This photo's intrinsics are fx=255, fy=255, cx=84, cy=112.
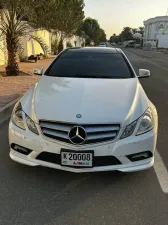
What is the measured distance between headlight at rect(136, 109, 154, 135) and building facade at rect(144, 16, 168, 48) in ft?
223

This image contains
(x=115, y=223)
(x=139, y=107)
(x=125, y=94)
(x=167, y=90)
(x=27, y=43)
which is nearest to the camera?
(x=115, y=223)

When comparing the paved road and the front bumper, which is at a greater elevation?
the front bumper

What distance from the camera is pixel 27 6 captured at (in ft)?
35.6

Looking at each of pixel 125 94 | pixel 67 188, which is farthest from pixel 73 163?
pixel 125 94

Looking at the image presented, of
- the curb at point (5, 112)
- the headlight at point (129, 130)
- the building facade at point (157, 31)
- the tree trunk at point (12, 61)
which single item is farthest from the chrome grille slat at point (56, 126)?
the building facade at point (157, 31)

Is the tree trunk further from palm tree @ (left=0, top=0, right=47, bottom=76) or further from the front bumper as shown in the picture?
the front bumper

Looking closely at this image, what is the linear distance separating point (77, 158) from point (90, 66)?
2262mm

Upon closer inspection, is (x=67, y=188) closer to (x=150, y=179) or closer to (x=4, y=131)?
(x=150, y=179)

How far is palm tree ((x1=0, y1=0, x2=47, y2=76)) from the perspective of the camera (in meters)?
10.5

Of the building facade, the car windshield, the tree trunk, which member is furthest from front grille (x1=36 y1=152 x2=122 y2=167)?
the building facade

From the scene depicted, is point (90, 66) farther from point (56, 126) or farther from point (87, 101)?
point (56, 126)

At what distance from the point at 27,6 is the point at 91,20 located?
68.9 m

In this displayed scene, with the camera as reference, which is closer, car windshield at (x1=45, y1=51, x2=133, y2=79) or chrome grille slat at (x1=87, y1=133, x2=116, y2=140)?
chrome grille slat at (x1=87, y1=133, x2=116, y2=140)

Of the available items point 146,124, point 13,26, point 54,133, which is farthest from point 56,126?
point 13,26
